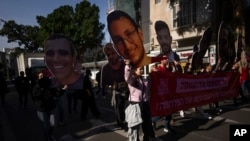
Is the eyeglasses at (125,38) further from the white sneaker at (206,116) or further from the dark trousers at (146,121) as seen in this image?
the white sneaker at (206,116)

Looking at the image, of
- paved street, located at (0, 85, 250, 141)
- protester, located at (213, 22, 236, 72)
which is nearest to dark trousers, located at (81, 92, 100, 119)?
paved street, located at (0, 85, 250, 141)

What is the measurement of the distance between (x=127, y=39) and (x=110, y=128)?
2.61 meters

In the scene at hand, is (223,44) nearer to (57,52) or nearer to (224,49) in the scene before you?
(224,49)

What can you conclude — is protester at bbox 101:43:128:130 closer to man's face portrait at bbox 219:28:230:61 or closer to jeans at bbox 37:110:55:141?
jeans at bbox 37:110:55:141

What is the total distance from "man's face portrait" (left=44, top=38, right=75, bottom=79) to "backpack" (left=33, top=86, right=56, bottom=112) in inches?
20.4

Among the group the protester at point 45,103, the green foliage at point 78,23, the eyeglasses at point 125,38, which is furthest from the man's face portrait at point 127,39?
the green foliage at point 78,23

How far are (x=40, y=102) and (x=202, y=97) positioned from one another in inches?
181

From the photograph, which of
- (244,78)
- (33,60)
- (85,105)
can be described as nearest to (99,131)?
(85,105)

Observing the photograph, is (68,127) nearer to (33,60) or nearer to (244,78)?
(244,78)

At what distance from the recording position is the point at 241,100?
1145cm

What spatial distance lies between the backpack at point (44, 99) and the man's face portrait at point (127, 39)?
2.06m

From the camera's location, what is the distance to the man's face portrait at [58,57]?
654cm

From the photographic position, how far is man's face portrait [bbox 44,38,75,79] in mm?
6539

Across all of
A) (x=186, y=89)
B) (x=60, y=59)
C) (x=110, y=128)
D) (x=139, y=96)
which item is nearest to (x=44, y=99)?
(x=60, y=59)
